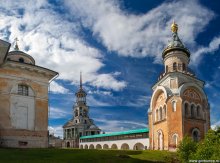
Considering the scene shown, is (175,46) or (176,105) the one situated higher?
(175,46)

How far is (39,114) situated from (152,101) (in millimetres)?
17905

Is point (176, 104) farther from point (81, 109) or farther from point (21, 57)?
point (81, 109)

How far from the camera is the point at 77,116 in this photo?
3738 inches

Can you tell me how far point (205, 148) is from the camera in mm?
16141

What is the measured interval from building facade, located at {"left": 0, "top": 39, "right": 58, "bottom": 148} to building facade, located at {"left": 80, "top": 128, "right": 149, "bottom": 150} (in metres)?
20.3

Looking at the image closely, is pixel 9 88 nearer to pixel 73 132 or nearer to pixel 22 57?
pixel 22 57

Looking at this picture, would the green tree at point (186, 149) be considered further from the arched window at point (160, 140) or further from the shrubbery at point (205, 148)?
the arched window at point (160, 140)

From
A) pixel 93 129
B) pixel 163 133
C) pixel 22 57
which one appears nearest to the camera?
pixel 22 57

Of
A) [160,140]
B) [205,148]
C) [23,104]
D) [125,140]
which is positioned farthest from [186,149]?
[125,140]

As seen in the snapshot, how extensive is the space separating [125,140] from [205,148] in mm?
38109

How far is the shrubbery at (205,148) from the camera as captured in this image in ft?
50.5

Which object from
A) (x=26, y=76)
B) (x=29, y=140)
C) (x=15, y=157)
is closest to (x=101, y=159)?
(x=15, y=157)

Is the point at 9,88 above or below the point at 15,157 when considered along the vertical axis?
above

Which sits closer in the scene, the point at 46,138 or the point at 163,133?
the point at 46,138
